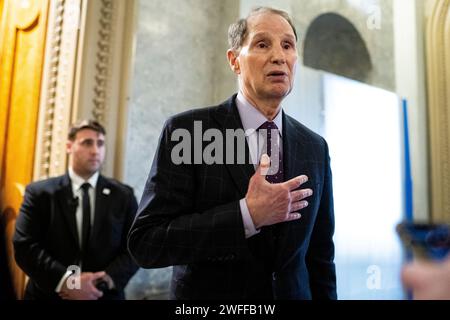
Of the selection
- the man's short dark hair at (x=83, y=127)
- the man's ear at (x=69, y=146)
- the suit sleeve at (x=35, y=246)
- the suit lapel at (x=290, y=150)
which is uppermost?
the man's short dark hair at (x=83, y=127)

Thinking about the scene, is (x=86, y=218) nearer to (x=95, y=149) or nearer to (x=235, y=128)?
(x=95, y=149)

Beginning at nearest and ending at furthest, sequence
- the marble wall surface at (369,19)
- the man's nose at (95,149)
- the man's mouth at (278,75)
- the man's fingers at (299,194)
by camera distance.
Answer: the man's fingers at (299,194)
the man's mouth at (278,75)
the marble wall surface at (369,19)
the man's nose at (95,149)

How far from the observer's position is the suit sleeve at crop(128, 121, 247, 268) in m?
0.75

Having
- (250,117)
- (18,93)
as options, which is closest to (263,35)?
(250,117)

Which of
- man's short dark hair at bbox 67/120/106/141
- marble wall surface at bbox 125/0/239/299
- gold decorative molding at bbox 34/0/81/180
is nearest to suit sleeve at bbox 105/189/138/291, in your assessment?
marble wall surface at bbox 125/0/239/299

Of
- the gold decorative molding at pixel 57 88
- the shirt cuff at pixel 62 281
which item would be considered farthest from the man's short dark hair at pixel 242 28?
the gold decorative molding at pixel 57 88

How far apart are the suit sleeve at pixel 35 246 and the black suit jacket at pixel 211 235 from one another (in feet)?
3.12

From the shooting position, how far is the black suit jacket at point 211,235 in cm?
76

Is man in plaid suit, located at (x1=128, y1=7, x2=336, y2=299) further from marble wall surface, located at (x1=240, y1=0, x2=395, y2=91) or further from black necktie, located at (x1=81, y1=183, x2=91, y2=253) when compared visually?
black necktie, located at (x1=81, y1=183, x2=91, y2=253)

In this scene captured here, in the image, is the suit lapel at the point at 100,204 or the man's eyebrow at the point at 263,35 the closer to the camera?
the man's eyebrow at the point at 263,35

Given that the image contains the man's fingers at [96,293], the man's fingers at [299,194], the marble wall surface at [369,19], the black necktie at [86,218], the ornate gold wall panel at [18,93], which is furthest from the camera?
the ornate gold wall panel at [18,93]

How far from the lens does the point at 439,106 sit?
109 cm

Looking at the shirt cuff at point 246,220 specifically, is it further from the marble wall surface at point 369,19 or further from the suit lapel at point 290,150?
the marble wall surface at point 369,19

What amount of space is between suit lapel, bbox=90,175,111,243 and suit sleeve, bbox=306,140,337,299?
1.00 m
